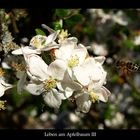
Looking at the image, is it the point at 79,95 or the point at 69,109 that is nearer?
the point at 79,95

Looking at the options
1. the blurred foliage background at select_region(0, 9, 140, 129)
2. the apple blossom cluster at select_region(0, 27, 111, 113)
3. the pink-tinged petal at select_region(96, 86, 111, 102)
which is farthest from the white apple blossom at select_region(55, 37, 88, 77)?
the blurred foliage background at select_region(0, 9, 140, 129)

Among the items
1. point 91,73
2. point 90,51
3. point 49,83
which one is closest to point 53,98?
point 49,83

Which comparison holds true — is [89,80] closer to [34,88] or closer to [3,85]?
[34,88]

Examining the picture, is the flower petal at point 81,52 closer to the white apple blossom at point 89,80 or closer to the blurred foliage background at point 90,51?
the white apple blossom at point 89,80

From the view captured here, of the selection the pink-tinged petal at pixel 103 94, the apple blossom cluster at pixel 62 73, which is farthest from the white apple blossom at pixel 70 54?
the pink-tinged petal at pixel 103 94

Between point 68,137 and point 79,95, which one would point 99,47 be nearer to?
point 68,137

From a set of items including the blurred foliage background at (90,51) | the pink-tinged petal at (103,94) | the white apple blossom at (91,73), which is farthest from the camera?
the blurred foliage background at (90,51)
